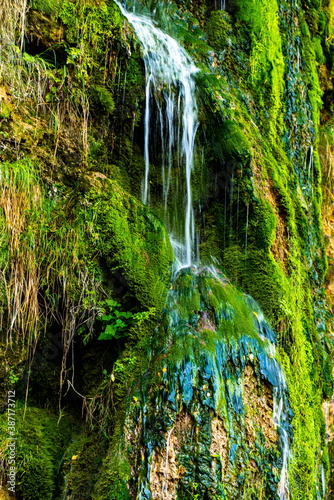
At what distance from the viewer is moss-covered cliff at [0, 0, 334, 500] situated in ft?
10.1

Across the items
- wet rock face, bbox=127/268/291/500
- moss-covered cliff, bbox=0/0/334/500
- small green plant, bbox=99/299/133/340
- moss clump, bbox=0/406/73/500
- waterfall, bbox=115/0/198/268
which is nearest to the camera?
wet rock face, bbox=127/268/291/500

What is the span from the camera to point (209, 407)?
3061 mm

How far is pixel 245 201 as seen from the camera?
15.0 ft

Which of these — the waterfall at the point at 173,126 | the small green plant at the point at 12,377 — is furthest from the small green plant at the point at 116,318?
the waterfall at the point at 173,126

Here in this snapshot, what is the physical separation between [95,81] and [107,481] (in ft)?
11.3

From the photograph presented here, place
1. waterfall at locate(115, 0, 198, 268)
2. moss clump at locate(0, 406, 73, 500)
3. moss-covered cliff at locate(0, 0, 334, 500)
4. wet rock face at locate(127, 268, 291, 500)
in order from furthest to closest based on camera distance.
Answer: waterfall at locate(115, 0, 198, 268) < moss clump at locate(0, 406, 73, 500) < moss-covered cliff at locate(0, 0, 334, 500) < wet rock face at locate(127, 268, 291, 500)

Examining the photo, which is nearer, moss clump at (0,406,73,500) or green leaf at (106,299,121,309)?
moss clump at (0,406,73,500)

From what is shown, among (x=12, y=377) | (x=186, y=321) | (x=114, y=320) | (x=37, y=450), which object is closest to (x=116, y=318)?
(x=114, y=320)

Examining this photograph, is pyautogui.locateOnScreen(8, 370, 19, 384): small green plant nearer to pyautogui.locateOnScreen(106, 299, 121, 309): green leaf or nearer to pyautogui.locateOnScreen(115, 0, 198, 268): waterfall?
pyautogui.locateOnScreen(106, 299, 121, 309): green leaf

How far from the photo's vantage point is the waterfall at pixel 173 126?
4.59 m

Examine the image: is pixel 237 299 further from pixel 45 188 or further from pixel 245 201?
pixel 45 188

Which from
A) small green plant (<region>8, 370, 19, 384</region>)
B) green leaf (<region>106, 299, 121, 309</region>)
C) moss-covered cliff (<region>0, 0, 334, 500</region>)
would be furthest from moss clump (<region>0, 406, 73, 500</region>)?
green leaf (<region>106, 299, 121, 309</region>)

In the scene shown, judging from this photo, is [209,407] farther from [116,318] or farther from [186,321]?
[116,318]

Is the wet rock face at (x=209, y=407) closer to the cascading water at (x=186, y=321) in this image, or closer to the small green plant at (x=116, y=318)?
the cascading water at (x=186, y=321)
